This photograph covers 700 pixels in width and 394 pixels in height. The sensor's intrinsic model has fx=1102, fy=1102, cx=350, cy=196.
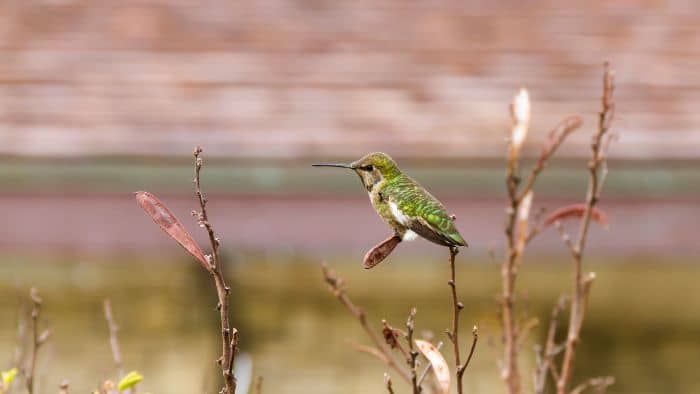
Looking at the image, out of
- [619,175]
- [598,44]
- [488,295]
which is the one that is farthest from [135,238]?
[598,44]

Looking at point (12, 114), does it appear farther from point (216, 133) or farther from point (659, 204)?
point (659, 204)

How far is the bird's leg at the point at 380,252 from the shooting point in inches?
30.9

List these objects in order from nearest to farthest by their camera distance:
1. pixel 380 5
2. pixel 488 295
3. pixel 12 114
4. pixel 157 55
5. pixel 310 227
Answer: pixel 310 227, pixel 488 295, pixel 12 114, pixel 157 55, pixel 380 5

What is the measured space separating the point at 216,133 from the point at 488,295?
3.78 ft

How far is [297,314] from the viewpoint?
12.6ft

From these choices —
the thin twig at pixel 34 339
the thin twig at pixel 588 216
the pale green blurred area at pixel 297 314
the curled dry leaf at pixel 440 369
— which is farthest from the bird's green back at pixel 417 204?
the pale green blurred area at pixel 297 314

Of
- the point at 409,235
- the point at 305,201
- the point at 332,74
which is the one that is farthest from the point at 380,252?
the point at 332,74

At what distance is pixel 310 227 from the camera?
354cm

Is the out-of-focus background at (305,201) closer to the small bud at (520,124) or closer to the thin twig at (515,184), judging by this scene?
the thin twig at (515,184)

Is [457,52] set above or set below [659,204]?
above

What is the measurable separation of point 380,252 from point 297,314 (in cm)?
306

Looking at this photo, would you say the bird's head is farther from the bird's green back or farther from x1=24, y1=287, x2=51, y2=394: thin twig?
x1=24, y1=287, x2=51, y2=394: thin twig

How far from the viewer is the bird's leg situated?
0.78m

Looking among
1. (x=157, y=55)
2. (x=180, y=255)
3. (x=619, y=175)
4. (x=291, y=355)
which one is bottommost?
(x=291, y=355)
